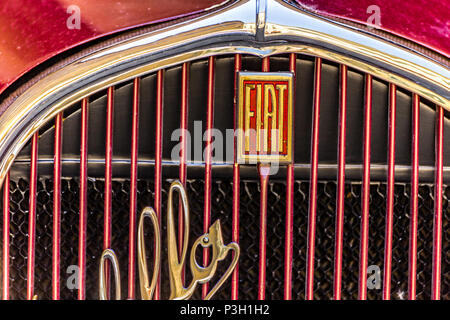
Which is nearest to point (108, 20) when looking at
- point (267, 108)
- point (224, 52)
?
point (224, 52)

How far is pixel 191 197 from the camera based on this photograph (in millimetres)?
1088

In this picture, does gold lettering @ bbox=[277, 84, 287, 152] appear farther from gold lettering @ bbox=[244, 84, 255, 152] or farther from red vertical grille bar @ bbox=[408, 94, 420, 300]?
red vertical grille bar @ bbox=[408, 94, 420, 300]

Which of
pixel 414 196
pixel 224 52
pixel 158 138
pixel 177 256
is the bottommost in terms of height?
pixel 177 256

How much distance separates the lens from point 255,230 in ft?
3.59

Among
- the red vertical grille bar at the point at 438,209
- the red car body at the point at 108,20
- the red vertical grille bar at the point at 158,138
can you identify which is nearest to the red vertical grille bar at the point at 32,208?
the red car body at the point at 108,20

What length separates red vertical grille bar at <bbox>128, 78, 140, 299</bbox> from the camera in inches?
40.8

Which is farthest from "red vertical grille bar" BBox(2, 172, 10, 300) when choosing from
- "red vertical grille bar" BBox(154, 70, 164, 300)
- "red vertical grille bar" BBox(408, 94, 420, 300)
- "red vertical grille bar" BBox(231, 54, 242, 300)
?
"red vertical grille bar" BBox(408, 94, 420, 300)

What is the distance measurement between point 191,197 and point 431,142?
0.48 m

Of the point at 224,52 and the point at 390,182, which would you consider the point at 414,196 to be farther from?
the point at 224,52

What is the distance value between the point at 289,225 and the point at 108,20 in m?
0.52

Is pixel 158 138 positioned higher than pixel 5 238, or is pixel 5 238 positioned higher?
pixel 158 138

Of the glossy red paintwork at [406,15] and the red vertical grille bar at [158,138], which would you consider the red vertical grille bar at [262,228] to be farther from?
the glossy red paintwork at [406,15]
